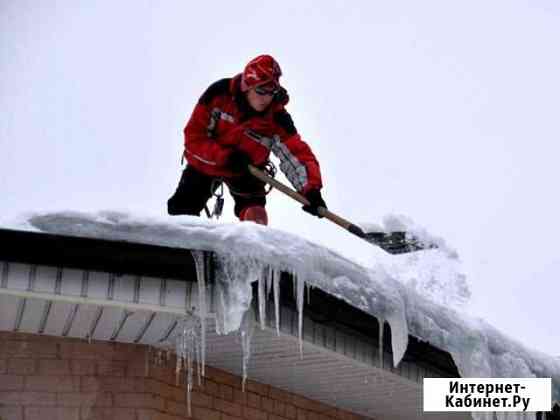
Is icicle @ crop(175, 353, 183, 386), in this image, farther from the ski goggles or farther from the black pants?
the ski goggles

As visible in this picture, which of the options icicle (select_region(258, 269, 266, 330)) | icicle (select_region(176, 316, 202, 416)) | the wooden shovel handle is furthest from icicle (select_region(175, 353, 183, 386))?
the wooden shovel handle

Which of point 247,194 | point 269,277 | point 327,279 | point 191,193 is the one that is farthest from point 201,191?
point 269,277

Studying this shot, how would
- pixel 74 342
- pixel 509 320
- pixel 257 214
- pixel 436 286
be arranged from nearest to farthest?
pixel 74 342 → pixel 257 214 → pixel 436 286 → pixel 509 320

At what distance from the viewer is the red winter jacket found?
6051 mm

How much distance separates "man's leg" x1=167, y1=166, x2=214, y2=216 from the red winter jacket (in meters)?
0.09

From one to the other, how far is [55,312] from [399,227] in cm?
395

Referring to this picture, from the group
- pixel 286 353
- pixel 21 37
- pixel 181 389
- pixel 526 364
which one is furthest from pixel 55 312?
pixel 21 37

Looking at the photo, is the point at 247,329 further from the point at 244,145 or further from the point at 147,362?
the point at 244,145

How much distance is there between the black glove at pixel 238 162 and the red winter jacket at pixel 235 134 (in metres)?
0.03

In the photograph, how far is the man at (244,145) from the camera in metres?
6.03

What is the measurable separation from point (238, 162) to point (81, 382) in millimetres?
1979

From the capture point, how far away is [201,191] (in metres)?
6.31

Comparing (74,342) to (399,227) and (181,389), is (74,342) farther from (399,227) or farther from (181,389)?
(399,227)

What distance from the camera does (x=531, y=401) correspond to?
5816mm
